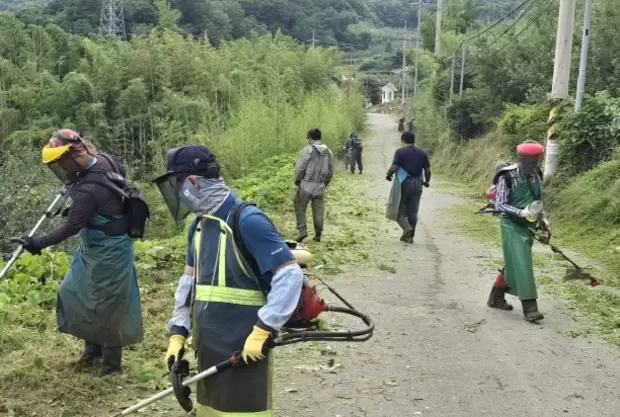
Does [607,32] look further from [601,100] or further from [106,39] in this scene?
[106,39]

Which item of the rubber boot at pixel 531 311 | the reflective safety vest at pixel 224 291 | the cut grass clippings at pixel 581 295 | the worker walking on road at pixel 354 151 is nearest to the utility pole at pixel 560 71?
the cut grass clippings at pixel 581 295

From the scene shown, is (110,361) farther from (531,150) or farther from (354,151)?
(354,151)

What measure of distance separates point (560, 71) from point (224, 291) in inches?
553

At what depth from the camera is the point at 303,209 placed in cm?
1152

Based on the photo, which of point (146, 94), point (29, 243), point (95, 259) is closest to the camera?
point (29, 243)

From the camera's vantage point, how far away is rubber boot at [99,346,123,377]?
5.35 meters

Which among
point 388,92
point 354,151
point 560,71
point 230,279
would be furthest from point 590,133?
point 388,92

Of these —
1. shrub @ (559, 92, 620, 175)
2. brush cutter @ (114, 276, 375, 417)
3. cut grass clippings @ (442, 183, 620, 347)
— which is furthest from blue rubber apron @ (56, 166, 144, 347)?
shrub @ (559, 92, 620, 175)

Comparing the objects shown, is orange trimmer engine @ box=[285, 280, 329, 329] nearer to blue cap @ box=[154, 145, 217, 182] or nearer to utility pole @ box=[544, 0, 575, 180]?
blue cap @ box=[154, 145, 217, 182]

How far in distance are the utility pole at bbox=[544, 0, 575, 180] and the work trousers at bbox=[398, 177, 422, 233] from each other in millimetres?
A: 5109

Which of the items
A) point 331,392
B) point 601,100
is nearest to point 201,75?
point 601,100

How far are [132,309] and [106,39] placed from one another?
33.8 metres

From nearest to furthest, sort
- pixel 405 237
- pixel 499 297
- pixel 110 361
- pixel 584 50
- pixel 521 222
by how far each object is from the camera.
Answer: pixel 110 361 < pixel 521 222 < pixel 499 297 < pixel 405 237 < pixel 584 50

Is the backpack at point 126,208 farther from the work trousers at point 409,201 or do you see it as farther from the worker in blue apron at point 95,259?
the work trousers at point 409,201
